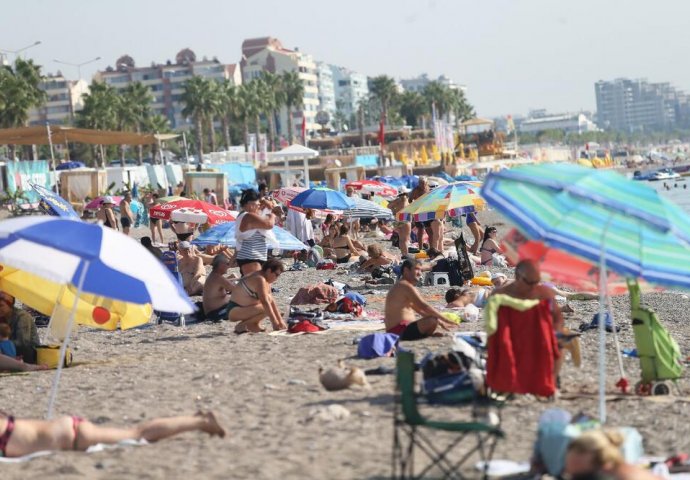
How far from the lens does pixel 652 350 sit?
7.84 m

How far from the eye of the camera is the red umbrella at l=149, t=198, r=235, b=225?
1786 centimetres

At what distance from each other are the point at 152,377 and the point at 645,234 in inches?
162

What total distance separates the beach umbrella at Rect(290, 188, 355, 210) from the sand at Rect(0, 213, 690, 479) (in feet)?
31.6

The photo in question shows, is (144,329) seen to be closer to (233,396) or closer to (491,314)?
(233,396)

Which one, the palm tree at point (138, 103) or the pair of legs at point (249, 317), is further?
the palm tree at point (138, 103)

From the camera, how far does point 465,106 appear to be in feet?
527

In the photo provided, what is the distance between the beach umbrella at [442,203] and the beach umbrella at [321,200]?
118 inches

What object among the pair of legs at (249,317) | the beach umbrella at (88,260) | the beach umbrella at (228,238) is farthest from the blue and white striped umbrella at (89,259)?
the beach umbrella at (228,238)

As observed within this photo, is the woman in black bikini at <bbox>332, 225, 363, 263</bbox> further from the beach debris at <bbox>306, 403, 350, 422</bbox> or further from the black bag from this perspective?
the beach debris at <bbox>306, 403, 350, 422</bbox>

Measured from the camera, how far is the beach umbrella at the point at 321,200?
21.9m

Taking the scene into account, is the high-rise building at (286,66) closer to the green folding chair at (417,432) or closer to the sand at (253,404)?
the sand at (253,404)

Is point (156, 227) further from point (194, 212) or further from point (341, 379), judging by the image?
point (341, 379)

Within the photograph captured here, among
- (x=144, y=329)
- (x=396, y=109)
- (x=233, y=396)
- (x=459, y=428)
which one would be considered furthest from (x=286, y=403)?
(x=396, y=109)

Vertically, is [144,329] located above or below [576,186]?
below
